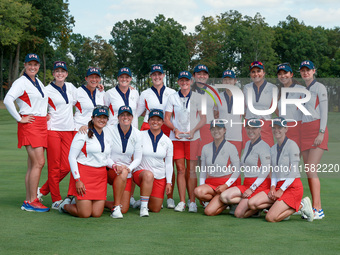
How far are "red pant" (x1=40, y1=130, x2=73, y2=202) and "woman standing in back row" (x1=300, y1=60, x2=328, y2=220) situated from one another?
342 centimetres

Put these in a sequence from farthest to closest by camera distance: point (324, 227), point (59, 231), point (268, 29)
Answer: point (268, 29) < point (324, 227) < point (59, 231)

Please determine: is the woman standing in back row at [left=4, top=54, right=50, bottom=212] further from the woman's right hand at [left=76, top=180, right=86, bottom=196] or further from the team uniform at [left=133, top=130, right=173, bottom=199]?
the team uniform at [left=133, top=130, right=173, bottom=199]

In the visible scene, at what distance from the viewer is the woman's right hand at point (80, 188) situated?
658cm

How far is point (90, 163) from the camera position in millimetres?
6754

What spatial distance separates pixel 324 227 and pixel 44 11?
49.3 metres

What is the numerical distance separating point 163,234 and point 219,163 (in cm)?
180

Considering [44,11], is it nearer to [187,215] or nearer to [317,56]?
[317,56]

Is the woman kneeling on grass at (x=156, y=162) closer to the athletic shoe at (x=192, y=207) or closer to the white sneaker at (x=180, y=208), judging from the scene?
the white sneaker at (x=180, y=208)

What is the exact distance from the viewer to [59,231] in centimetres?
572

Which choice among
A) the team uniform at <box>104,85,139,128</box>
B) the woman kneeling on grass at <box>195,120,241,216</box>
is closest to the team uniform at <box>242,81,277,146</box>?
the woman kneeling on grass at <box>195,120,241,216</box>

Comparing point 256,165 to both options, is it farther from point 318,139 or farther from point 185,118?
point 185,118

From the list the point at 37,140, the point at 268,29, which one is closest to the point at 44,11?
the point at 268,29

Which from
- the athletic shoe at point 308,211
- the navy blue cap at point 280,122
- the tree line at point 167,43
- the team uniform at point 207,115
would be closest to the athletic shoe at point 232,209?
the athletic shoe at point 308,211

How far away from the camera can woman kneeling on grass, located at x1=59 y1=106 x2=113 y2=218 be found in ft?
21.8
